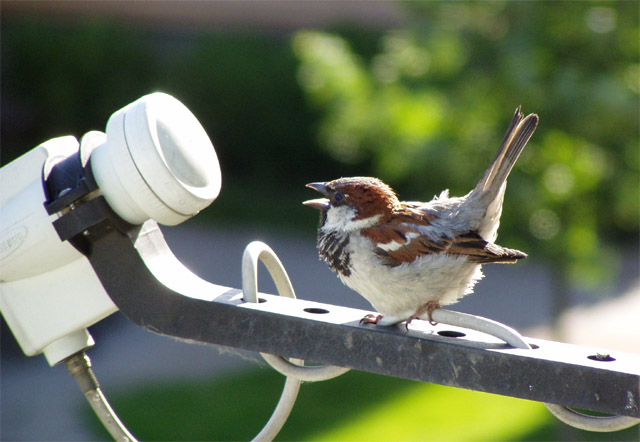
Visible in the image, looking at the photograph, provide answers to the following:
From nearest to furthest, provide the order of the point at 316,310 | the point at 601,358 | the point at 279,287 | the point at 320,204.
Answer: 1. the point at 601,358
2. the point at 316,310
3. the point at 279,287
4. the point at 320,204

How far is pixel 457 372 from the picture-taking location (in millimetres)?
1517

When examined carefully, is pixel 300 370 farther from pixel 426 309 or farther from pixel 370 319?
→ pixel 426 309

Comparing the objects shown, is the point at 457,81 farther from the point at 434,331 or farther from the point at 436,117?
the point at 434,331

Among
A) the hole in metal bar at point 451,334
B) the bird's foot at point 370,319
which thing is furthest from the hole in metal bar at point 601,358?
the bird's foot at point 370,319

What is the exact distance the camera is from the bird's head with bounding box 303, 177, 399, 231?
249cm

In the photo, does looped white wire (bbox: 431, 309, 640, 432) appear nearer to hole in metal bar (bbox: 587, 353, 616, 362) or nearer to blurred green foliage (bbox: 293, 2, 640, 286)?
hole in metal bar (bbox: 587, 353, 616, 362)

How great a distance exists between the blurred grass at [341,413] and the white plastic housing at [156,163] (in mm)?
3964

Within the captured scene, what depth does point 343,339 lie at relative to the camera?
1.59 m

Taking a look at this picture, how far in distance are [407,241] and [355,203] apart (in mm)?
207

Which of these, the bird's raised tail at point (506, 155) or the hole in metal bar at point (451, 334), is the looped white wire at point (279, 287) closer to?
the hole in metal bar at point (451, 334)

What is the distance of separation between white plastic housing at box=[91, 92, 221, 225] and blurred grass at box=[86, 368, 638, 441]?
156 inches

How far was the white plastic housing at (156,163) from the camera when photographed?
5.41 ft

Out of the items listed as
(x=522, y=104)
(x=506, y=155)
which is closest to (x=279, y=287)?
(x=506, y=155)

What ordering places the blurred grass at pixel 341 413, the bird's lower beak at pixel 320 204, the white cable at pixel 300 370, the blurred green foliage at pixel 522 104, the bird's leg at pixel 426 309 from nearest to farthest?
the white cable at pixel 300 370
the bird's leg at pixel 426 309
the bird's lower beak at pixel 320 204
the blurred green foliage at pixel 522 104
the blurred grass at pixel 341 413
